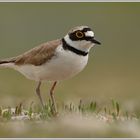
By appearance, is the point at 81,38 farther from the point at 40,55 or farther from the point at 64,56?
the point at 40,55

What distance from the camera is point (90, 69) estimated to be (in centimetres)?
1817

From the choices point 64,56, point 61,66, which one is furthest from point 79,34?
point 61,66

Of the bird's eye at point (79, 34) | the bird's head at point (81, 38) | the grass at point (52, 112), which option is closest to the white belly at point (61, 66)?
the bird's head at point (81, 38)

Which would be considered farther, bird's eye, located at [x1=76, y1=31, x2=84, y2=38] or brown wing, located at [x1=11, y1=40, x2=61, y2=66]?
brown wing, located at [x1=11, y1=40, x2=61, y2=66]

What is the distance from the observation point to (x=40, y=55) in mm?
9602

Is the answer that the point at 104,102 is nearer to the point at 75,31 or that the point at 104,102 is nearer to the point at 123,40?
the point at 75,31

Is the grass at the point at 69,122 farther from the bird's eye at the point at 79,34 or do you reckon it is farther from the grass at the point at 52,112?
the bird's eye at the point at 79,34

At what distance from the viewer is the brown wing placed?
31.2 feet

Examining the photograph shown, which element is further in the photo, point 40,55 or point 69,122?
point 40,55

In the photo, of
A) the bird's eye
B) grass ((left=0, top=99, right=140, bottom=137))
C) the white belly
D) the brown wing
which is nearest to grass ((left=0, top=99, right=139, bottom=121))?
grass ((left=0, top=99, right=140, bottom=137))

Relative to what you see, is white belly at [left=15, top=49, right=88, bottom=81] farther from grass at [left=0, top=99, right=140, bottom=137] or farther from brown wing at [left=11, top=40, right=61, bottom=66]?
grass at [left=0, top=99, right=140, bottom=137]

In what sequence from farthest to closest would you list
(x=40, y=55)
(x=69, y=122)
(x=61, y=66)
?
(x=40, y=55)
(x=61, y=66)
(x=69, y=122)

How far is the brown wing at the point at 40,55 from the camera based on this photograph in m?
9.50

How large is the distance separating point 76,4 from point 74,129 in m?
16.1
